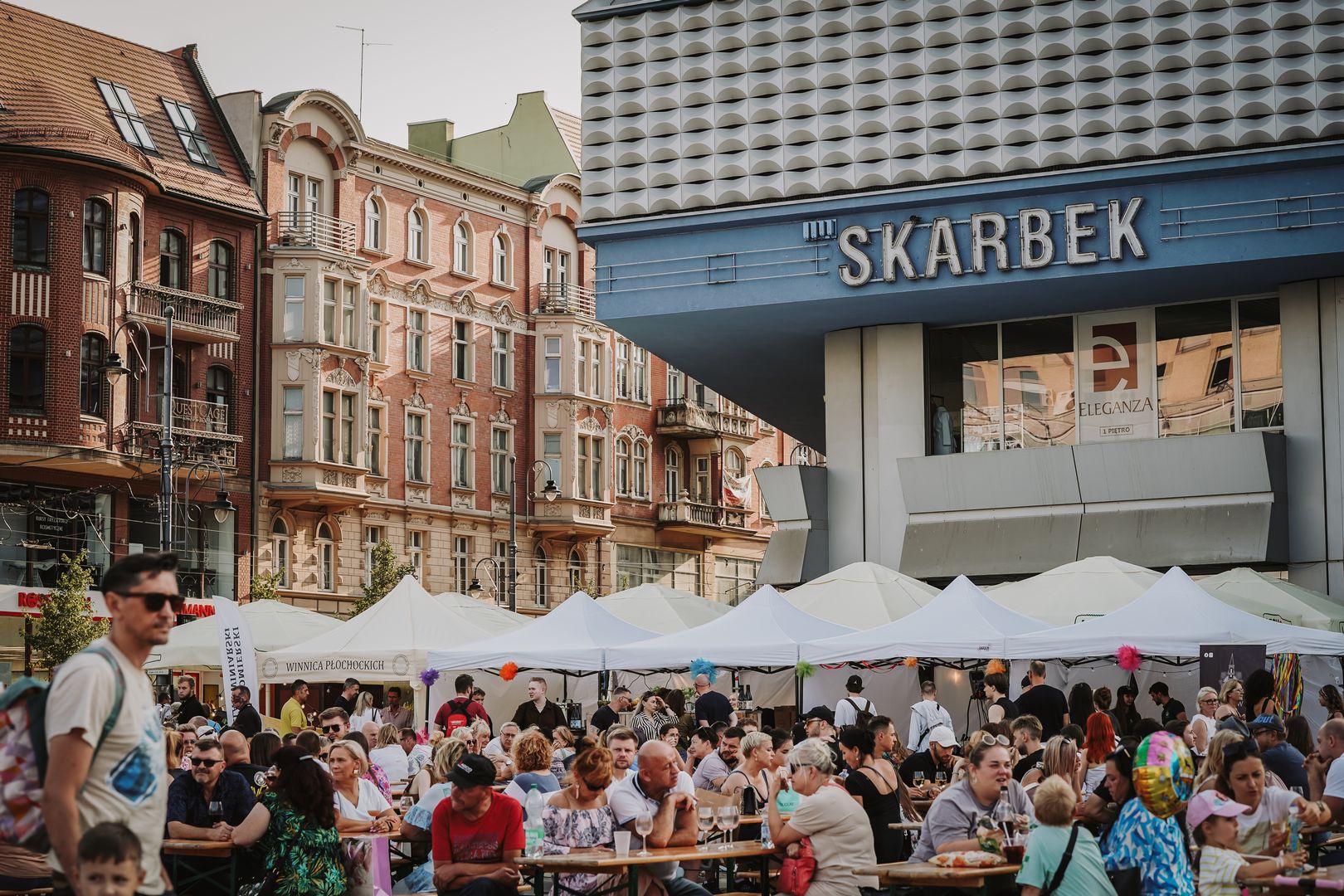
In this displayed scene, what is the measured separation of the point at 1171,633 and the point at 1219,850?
11655 millimetres

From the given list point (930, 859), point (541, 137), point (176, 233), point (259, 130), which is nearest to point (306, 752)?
point (930, 859)

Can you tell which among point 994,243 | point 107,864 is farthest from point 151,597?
point 994,243

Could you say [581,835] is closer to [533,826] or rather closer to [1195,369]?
[533,826]

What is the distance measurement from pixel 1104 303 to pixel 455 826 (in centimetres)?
2270

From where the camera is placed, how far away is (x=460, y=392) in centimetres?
5759

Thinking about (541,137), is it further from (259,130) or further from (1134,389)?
(1134,389)

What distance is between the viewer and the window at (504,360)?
59.2 m

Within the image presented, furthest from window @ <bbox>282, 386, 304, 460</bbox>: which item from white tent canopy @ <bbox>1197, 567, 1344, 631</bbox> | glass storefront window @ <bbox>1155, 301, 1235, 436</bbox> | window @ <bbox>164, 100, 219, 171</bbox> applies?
white tent canopy @ <bbox>1197, 567, 1344, 631</bbox>

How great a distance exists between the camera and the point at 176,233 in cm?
4816

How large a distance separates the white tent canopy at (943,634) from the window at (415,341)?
3414 centimetres

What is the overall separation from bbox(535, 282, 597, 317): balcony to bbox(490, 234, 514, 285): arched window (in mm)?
1386

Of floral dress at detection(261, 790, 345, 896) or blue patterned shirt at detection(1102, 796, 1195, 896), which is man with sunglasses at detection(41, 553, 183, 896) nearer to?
floral dress at detection(261, 790, 345, 896)

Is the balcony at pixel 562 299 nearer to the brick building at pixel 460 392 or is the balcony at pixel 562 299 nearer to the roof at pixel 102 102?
the brick building at pixel 460 392

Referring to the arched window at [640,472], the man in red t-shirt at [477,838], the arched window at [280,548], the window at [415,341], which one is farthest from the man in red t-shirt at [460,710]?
the arched window at [640,472]
